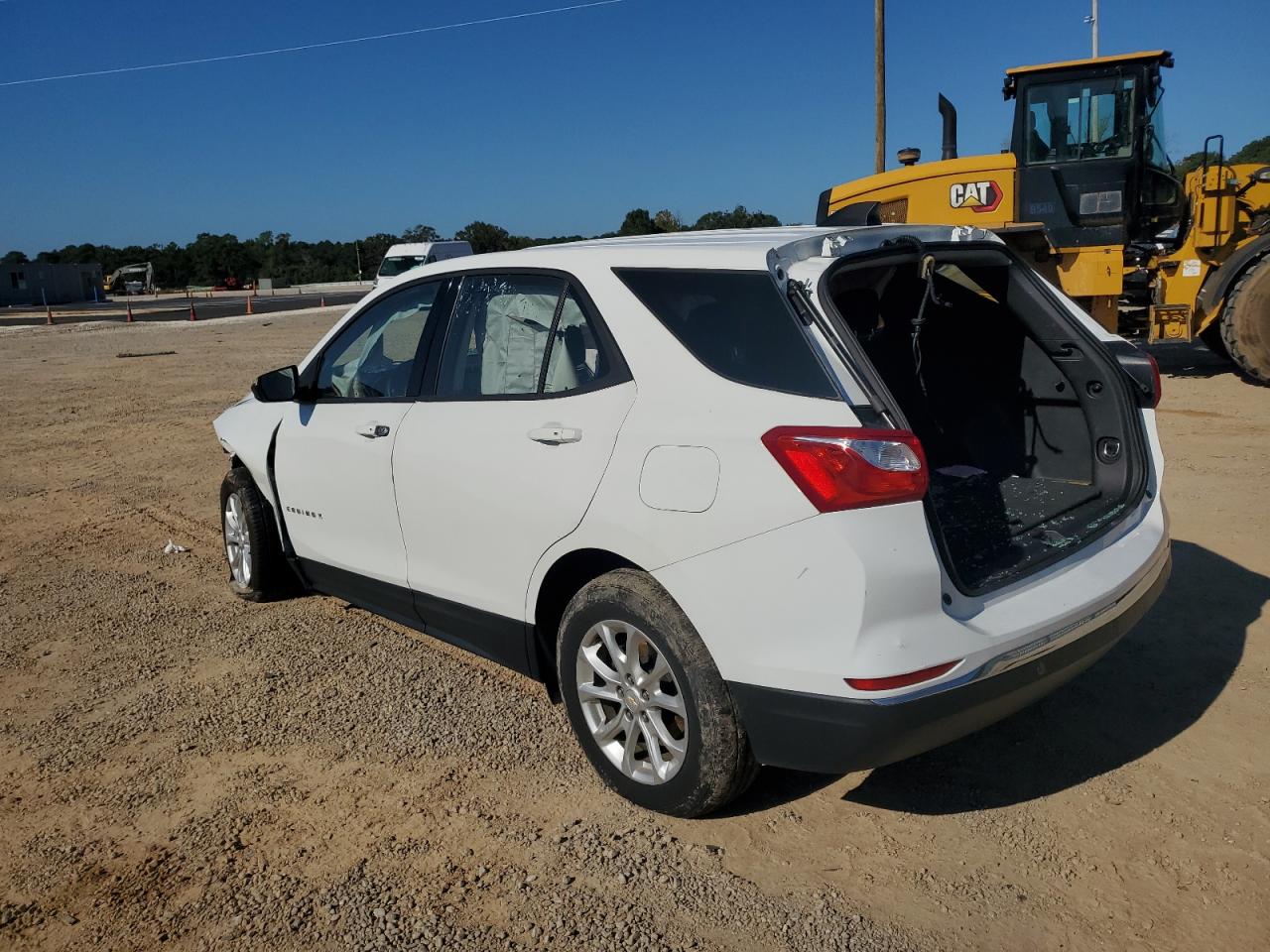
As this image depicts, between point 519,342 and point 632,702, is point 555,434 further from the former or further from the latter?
point 632,702

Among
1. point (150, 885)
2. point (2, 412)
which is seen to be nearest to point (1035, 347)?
point (150, 885)

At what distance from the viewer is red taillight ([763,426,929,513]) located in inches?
106

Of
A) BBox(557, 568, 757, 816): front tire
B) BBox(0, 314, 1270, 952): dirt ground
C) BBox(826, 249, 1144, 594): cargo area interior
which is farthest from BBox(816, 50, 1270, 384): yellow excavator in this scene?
BBox(557, 568, 757, 816): front tire

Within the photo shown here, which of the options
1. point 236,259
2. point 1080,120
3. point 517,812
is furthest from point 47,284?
point 517,812

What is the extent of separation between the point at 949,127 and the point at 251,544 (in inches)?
388

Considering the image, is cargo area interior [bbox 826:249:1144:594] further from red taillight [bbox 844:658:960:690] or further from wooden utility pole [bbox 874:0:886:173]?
wooden utility pole [bbox 874:0:886:173]

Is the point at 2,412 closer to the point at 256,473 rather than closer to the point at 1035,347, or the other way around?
the point at 256,473

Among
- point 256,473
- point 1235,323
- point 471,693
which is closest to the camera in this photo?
point 471,693

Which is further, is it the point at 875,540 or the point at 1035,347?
the point at 1035,347

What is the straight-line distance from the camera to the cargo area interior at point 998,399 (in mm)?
3631

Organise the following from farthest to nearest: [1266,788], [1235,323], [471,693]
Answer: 1. [1235,323]
2. [471,693]
3. [1266,788]

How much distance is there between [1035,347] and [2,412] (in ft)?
41.0

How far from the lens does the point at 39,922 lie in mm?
2908

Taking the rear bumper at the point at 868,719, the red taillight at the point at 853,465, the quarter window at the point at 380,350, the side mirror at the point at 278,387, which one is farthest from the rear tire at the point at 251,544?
the red taillight at the point at 853,465
